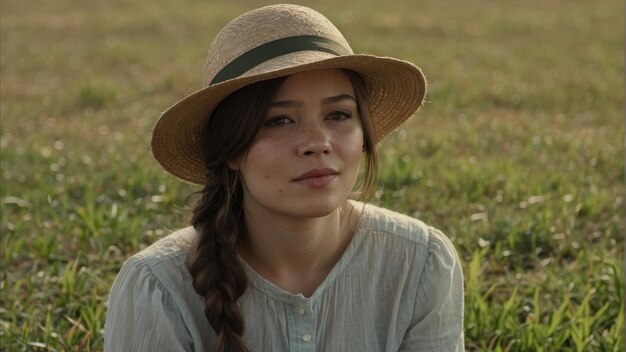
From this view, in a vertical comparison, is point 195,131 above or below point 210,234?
above

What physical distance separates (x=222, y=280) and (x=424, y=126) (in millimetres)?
5431

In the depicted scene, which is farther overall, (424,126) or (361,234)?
(424,126)

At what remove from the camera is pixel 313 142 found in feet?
8.82

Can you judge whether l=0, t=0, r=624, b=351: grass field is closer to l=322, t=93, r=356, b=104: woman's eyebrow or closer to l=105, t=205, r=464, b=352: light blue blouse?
l=105, t=205, r=464, b=352: light blue blouse

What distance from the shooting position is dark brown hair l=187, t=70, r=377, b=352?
2758 mm

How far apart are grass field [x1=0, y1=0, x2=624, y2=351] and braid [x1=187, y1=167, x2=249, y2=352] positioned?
3.68 ft

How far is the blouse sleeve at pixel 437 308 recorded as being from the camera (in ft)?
10.0

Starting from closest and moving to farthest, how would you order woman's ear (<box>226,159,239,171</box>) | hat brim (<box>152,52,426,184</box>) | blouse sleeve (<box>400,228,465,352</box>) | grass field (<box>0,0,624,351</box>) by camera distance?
hat brim (<box>152,52,426,184</box>), woman's ear (<box>226,159,239,171</box>), blouse sleeve (<box>400,228,465,352</box>), grass field (<box>0,0,624,351</box>)

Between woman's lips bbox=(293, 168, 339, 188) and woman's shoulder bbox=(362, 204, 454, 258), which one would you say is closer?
woman's lips bbox=(293, 168, 339, 188)

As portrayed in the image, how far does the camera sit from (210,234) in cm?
295

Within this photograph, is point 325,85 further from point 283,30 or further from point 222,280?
point 222,280

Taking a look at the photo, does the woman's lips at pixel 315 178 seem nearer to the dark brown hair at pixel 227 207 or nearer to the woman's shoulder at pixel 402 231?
the dark brown hair at pixel 227 207

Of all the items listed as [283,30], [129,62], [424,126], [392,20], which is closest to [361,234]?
[283,30]

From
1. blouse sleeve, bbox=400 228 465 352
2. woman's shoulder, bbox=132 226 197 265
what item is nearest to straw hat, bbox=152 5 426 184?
woman's shoulder, bbox=132 226 197 265
